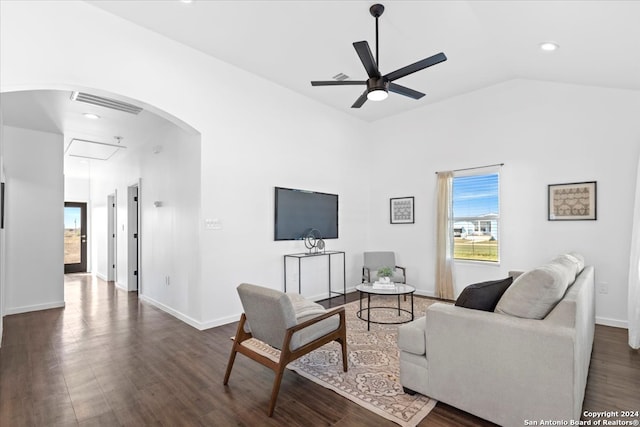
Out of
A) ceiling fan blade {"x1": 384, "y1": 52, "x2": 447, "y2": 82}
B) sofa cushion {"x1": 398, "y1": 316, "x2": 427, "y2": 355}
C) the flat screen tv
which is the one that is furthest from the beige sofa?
the flat screen tv

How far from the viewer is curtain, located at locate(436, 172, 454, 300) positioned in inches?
215

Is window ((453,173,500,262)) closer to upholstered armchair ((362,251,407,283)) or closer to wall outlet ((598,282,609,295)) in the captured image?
upholstered armchair ((362,251,407,283))

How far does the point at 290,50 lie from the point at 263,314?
3189 mm

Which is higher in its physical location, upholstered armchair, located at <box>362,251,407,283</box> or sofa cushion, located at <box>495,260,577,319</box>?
sofa cushion, located at <box>495,260,577,319</box>

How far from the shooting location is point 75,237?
31.0 feet

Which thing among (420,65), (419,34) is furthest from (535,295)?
(419,34)

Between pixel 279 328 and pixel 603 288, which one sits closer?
pixel 279 328

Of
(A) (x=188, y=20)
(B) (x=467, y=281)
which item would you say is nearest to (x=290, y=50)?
(A) (x=188, y=20)

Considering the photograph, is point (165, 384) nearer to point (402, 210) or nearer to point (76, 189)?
point (402, 210)

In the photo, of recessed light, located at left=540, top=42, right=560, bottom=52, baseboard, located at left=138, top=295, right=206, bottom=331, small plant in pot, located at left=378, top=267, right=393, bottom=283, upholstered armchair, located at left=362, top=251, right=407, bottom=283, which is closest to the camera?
recessed light, located at left=540, top=42, right=560, bottom=52

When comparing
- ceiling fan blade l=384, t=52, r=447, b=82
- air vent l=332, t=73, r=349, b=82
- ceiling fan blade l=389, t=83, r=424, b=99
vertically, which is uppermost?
air vent l=332, t=73, r=349, b=82

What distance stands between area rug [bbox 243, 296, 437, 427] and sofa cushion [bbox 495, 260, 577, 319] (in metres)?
0.91

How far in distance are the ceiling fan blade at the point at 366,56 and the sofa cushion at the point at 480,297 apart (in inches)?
79.3

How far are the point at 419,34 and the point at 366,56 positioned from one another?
4.26ft
